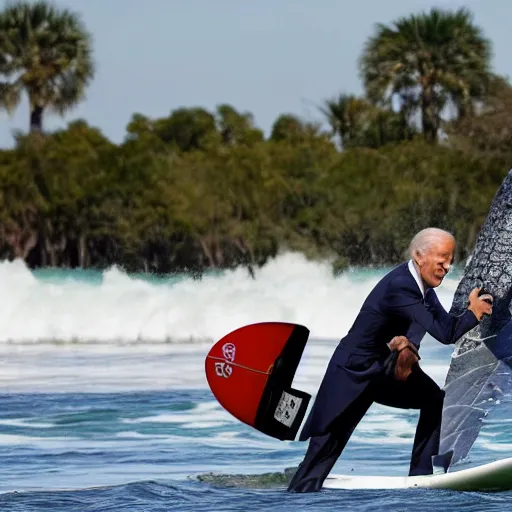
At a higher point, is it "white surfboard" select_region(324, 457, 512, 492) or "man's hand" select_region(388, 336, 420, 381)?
"man's hand" select_region(388, 336, 420, 381)

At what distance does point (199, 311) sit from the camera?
25891mm

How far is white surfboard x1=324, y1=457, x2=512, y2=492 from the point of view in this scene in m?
7.71

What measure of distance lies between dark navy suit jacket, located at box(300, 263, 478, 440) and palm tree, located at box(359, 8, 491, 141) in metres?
50.3

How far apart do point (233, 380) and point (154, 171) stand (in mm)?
52732

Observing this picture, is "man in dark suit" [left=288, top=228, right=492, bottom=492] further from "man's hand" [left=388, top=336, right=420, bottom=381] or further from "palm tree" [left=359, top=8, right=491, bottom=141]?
"palm tree" [left=359, top=8, right=491, bottom=141]

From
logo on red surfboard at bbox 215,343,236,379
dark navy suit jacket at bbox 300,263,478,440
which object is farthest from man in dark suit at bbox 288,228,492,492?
logo on red surfboard at bbox 215,343,236,379

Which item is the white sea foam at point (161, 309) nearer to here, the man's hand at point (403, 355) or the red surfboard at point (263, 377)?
the red surfboard at point (263, 377)

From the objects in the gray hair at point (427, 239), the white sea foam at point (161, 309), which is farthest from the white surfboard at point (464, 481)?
the white sea foam at point (161, 309)

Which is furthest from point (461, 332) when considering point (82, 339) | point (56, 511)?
point (82, 339)

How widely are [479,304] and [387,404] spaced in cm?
73

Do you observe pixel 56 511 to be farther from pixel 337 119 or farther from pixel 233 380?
pixel 337 119

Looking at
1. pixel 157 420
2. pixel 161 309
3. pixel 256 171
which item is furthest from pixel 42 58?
pixel 157 420

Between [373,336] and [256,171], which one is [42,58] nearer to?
[256,171]

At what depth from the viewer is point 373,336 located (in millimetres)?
7316
